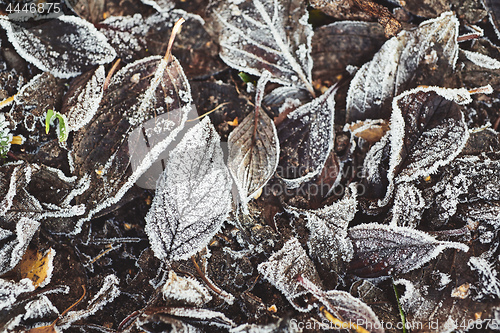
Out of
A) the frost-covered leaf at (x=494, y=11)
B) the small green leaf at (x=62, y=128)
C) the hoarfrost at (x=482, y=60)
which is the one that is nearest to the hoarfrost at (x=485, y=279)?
the hoarfrost at (x=482, y=60)

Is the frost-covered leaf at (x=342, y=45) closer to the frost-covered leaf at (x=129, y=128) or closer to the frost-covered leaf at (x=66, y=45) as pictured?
the frost-covered leaf at (x=129, y=128)

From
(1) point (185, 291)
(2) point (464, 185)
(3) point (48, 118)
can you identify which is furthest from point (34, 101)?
(2) point (464, 185)

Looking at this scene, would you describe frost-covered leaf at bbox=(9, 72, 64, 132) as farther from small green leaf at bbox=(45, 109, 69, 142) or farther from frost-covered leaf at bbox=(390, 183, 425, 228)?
frost-covered leaf at bbox=(390, 183, 425, 228)

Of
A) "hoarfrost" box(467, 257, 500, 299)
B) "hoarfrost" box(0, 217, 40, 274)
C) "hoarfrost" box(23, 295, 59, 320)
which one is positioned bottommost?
"hoarfrost" box(467, 257, 500, 299)

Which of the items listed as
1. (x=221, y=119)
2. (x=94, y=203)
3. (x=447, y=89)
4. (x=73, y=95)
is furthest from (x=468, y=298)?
(x=73, y=95)

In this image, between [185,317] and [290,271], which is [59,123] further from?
[290,271]

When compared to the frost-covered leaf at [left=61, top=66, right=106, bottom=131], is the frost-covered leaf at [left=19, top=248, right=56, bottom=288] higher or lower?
lower

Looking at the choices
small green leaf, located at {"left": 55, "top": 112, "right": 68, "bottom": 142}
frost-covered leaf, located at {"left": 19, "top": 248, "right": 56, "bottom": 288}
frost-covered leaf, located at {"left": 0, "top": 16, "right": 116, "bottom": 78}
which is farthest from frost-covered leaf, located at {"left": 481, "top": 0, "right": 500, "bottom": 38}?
frost-covered leaf, located at {"left": 19, "top": 248, "right": 56, "bottom": 288}
